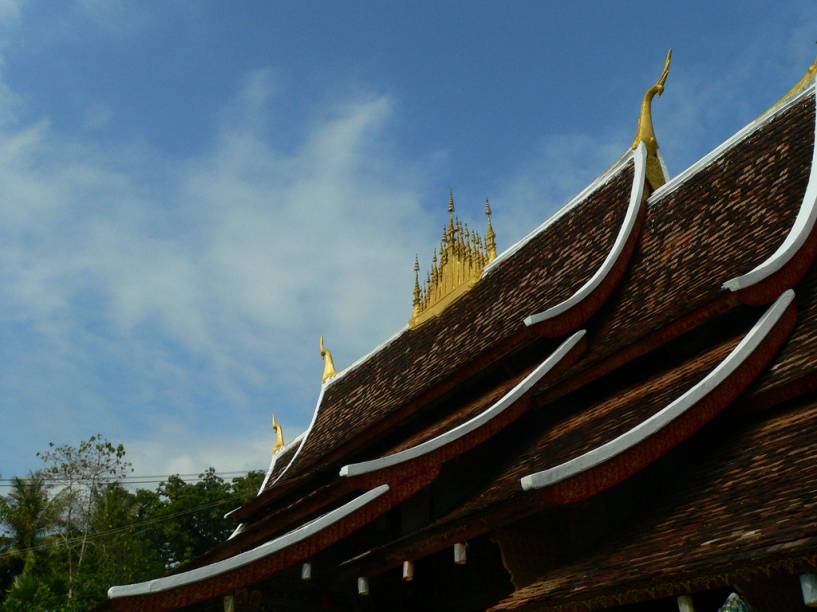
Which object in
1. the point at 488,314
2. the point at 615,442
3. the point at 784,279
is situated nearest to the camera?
the point at 615,442

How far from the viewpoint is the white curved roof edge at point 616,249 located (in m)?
7.20

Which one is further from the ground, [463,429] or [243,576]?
[463,429]

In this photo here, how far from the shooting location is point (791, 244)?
5668 mm

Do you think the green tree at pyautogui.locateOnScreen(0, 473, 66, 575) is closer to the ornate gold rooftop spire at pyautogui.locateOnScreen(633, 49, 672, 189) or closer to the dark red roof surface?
the dark red roof surface

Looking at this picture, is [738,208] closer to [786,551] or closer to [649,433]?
[649,433]

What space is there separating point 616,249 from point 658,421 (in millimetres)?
3144

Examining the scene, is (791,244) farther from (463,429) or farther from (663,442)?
(463,429)

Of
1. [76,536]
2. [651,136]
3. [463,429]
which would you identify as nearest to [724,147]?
[651,136]

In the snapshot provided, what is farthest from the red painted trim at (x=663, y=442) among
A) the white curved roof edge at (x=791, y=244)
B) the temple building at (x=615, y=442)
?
the white curved roof edge at (x=791, y=244)

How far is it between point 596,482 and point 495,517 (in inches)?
28.2

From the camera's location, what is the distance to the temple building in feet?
13.8

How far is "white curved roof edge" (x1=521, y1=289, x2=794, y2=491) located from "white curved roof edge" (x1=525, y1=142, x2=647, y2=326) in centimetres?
207

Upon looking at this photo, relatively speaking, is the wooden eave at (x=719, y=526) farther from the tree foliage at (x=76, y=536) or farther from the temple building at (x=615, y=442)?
the tree foliage at (x=76, y=536)

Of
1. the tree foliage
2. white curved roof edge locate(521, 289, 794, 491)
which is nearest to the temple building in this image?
white curved roof edge locate(521, 289, 794, 491)
